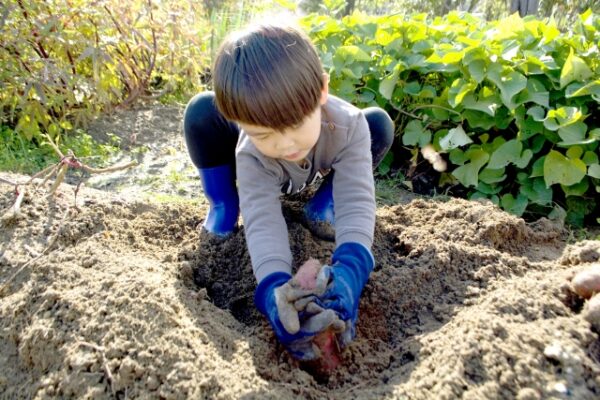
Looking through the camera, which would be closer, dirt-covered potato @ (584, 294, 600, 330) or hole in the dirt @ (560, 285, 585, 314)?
dirt-covered potato @ (584, 294, 600, 330)

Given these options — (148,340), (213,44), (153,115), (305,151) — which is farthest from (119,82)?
(148,340)

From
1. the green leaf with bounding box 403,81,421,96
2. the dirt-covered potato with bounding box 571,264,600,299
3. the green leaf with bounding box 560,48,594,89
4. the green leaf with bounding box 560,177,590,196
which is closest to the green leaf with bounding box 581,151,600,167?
the green leaf with bounding box 560,177,590,196

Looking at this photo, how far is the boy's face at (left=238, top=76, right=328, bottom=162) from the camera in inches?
58.2

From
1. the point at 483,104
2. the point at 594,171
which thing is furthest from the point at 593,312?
the point at 483,104

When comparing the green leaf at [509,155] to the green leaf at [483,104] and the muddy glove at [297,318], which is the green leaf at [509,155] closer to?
the green leaf at [483,104]

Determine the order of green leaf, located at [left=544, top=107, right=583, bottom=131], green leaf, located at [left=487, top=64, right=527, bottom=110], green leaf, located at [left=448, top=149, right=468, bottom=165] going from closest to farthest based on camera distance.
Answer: green leaf, located at [left=544, top=107, right=583, bottom=131] → green leaf, located at [left=487, top=64, right=527, bottom=110] → green leaf, located at [left=448, top=149, right=468, bottom=165]

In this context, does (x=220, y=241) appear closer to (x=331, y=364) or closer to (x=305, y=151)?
(x=305, y=151)

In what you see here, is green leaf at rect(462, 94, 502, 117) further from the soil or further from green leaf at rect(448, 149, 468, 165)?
the soil

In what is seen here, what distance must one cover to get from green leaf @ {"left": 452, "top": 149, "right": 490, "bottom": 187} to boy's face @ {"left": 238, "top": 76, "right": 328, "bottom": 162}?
135 centimetres

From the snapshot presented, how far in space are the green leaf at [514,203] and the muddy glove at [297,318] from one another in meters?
1.53

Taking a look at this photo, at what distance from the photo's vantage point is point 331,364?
144cm

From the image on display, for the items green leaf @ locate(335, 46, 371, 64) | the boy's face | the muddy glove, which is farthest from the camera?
green leaf @ locate(335, 46, 371, 64)

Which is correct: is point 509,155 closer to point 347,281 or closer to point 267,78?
point 347,281

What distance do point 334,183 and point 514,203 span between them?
3.99 ft
